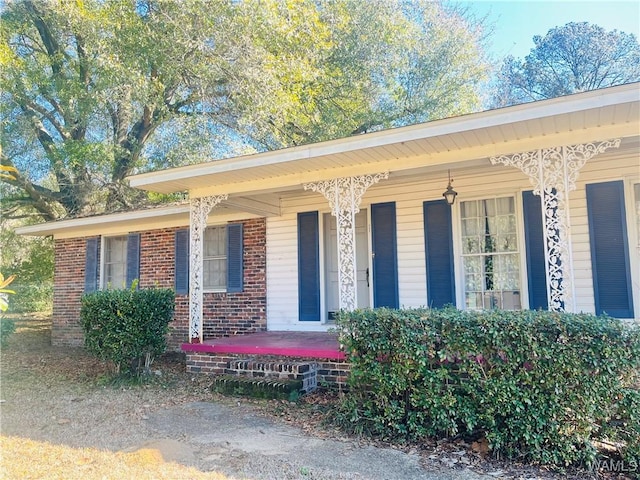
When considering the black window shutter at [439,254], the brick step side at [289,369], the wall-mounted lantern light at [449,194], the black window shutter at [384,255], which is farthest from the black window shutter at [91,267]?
the wall-mounted lantern light at [449,194]

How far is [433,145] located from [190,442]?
13.5 ft

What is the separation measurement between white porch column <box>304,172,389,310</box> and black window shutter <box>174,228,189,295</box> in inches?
171

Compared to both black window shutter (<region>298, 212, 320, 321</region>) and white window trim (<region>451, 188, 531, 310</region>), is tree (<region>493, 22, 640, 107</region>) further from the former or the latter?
black window shutter (<region>298, 212, 320, 321</region>)

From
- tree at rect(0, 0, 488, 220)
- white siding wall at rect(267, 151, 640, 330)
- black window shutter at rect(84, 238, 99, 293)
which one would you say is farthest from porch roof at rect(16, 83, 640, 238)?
tree at rect(0, 0, 488, 220)

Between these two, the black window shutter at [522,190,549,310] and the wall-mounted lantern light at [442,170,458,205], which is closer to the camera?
the black window shutter at [522,190,549,310]

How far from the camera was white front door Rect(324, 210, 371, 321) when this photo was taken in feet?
26.3

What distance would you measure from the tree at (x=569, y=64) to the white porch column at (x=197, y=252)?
1555cm

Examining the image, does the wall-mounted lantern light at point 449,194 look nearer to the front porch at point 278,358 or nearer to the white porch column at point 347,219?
the white porch column at point 347,219

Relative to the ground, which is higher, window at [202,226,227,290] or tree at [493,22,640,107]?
tree at [493,22,640,107]

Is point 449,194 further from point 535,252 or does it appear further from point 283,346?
point 283,346

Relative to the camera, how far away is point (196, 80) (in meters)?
11.8

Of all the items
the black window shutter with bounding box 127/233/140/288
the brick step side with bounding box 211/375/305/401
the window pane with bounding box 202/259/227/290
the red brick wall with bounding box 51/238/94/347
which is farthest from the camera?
the red brick wall with bounding box 51/238/94/347

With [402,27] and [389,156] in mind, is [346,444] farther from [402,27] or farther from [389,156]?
[402,27]

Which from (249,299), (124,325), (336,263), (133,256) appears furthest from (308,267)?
(133,256)
